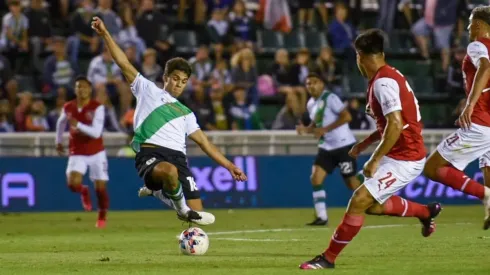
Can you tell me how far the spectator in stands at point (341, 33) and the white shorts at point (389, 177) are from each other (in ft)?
57.9

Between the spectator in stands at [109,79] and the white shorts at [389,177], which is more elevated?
the white shorts at [389,177]

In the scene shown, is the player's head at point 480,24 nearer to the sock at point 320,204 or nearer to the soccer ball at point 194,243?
the soccer ball at point 194,243

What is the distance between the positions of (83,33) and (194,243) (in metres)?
14.2

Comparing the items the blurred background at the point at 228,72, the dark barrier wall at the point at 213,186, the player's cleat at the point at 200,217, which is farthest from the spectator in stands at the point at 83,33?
the player's cleat at the point at 200,217

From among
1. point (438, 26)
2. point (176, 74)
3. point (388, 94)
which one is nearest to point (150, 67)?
point (438, 26)

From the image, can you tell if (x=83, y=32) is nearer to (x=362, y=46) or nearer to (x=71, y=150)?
(x=71, y=150)

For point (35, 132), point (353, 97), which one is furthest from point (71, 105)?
point (353, 97)

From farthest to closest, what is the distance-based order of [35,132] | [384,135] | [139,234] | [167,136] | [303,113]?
1. [303,113]
2. [35,132]
3. [139,234]
4. [167,136]
5. [384,135]

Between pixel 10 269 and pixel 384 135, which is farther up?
pixel 384 135

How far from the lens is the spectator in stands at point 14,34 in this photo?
83.1 ft

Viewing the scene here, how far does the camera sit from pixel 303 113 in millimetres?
25719

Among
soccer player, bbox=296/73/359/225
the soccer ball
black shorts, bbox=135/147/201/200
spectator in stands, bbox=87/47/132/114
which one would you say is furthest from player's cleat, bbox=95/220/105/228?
spectator in stands, bbox=87/47/132/114

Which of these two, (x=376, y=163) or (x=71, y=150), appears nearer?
(x=376, y=163)

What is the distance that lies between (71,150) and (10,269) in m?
9.01
